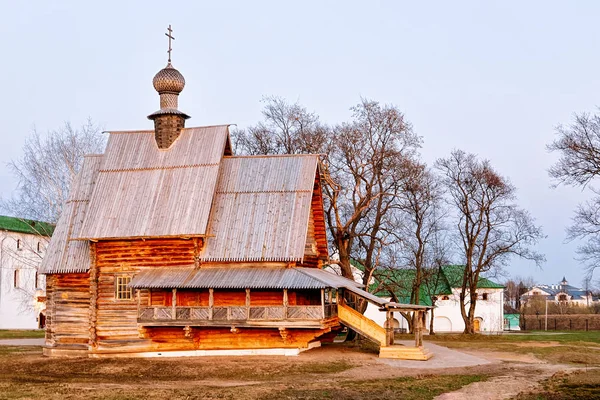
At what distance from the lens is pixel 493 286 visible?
63312mm

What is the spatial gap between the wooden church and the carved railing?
4 cm

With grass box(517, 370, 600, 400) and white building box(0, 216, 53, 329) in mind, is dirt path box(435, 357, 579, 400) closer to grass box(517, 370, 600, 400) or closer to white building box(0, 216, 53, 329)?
grass box(517, 370, 600, 400)

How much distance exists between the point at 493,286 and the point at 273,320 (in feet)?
132

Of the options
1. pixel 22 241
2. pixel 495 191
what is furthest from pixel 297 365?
pixel 22 241

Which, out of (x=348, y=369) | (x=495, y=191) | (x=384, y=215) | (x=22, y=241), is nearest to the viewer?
(x=348, y=369)

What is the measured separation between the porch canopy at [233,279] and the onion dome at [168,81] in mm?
8647

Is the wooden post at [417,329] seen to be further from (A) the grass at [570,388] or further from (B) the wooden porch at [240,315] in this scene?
(A) the grass at [570,388]

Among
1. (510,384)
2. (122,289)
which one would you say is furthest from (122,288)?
(510,384)

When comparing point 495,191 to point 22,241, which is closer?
point 495,191

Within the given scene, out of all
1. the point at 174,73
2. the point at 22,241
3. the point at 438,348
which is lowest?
the point at 438,348

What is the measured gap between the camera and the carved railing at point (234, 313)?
2730cm

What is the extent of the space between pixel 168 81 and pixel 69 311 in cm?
1098

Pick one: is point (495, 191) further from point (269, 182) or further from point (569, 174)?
point (269, 182)

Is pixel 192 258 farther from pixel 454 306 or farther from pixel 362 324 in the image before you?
pixel 454 306
